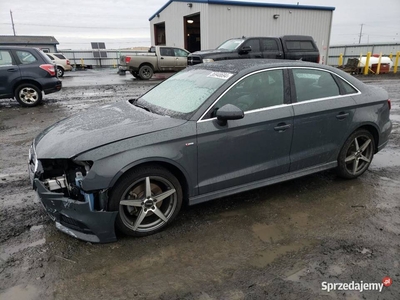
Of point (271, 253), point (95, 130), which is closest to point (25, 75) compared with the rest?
point (95, 130)

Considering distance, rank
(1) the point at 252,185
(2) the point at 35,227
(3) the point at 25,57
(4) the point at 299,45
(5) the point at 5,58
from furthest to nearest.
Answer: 1. (4) the point at 299,45
2. (3) the point at 25,57
3. (5) the point at 5,58
4. (1) the point at 252,185
5. (2) the point at 35,227

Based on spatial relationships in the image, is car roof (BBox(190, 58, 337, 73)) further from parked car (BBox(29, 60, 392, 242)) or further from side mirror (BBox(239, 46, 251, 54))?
side mirror (BBox(239, 46, 251, 54))

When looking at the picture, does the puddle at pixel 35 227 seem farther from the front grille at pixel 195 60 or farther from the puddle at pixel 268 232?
the front grille at pixel 195 60

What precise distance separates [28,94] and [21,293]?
8605mm

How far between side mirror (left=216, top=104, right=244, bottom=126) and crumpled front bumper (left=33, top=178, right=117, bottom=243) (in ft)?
4.40

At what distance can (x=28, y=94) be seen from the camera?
31.4 ft

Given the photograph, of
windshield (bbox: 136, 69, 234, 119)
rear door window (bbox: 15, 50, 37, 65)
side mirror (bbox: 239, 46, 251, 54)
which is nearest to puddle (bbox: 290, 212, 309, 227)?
windshield (bbox: 136, 69, 234, 119)

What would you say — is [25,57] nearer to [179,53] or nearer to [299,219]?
[299,219]

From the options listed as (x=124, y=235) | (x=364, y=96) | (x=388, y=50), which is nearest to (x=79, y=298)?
(x=124, y=235)

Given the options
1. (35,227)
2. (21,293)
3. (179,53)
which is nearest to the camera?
(21,293)

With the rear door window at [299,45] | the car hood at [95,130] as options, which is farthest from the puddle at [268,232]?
the rear door window at [299,45]

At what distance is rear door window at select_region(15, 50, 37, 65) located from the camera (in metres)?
9.27

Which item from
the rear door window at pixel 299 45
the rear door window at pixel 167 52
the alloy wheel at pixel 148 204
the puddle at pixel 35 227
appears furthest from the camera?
the rear door window at pixel 167 52

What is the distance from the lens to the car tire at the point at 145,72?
17891 millimetres
